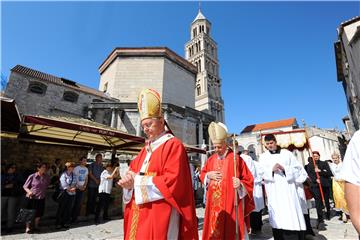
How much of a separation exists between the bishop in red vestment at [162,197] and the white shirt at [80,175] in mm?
5293

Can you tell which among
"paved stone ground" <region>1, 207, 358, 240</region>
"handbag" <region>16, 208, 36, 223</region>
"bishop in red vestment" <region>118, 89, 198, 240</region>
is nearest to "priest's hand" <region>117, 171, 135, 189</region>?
"bishop in red vestment" <region>118, 89, 198, 240</region>

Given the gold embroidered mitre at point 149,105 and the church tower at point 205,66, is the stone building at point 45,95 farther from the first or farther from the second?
the church tower at point 205,66

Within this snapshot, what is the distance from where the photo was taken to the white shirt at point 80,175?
23.5ft

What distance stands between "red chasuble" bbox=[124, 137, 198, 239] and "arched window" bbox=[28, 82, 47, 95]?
2265 cm

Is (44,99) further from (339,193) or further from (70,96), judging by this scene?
(339,193)

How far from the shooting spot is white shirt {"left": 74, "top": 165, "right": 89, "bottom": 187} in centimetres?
716

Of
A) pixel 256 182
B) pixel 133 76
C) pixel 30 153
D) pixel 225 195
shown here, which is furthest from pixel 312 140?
pixel 225 195

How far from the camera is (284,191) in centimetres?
416

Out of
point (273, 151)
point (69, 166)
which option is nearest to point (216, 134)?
point (273, 151)

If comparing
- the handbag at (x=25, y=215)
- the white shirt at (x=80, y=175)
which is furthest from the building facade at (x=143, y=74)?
the handbag at (x=25, y=215)

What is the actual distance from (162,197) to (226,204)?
1759mm

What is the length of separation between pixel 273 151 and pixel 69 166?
19.9 ft

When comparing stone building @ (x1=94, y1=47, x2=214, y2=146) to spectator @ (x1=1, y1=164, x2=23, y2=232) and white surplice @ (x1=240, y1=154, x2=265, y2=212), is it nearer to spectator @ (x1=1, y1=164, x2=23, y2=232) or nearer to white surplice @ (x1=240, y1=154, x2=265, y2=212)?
spectator @ (x1=1, y1=164, x2=23, y2=232)

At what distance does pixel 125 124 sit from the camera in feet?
74.3
